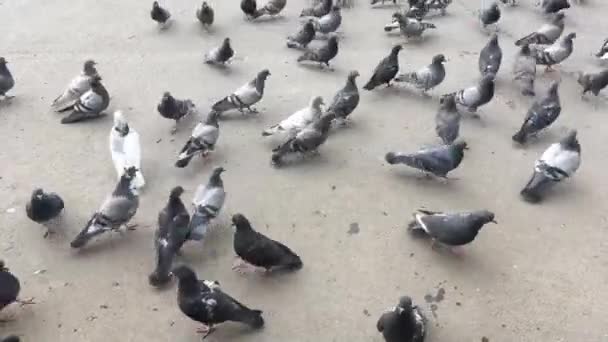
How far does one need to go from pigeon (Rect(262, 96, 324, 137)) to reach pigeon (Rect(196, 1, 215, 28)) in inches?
125

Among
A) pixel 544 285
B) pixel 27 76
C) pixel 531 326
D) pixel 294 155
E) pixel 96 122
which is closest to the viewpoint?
pixel 531 326

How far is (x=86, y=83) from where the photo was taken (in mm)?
7281

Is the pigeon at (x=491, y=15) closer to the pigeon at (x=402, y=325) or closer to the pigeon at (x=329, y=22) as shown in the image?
the pigeon at (x=329, y=22)

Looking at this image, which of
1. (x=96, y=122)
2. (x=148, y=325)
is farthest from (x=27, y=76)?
(x=148, y=325)

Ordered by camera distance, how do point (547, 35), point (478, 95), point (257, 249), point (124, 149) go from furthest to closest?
1. point (547, 35)
2. point (478, 95)
3. point (124, 149)
4. point (257, 249)

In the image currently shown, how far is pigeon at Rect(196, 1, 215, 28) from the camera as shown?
9117 millimetres

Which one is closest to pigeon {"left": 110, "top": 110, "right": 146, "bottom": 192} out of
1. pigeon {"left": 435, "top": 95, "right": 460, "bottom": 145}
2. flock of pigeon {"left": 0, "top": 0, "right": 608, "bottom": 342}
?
flock of pigeon {"left": 0, "top": 0, "right": 608, "bottom": 342}

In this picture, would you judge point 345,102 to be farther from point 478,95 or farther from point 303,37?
point 303,37

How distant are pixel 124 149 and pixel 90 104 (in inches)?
48.3

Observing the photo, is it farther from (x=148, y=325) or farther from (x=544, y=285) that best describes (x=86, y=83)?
(x=544, y=285)

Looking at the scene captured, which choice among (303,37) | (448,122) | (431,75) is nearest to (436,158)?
(448,122)

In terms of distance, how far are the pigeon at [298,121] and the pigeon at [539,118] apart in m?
2.29

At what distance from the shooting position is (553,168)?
232 inches

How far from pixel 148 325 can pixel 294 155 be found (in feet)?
8.53
